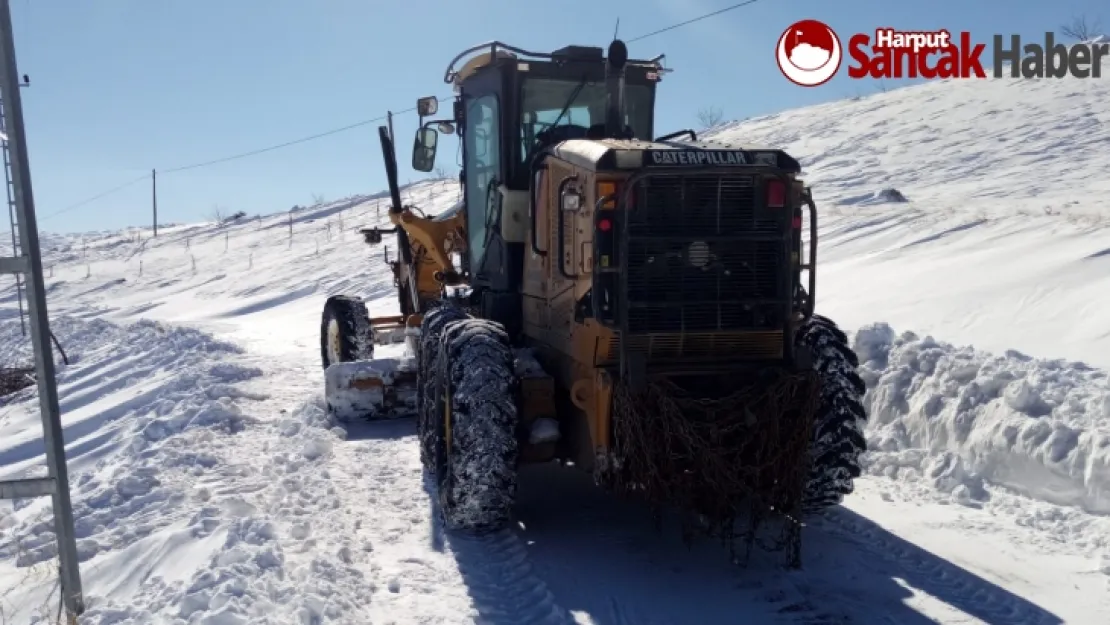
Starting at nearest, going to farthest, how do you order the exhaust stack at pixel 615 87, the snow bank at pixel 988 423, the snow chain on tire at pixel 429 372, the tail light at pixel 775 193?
the tail light at pixel 775 193, the snow bank at pixel 988 423, the exhaust stack at pixel 615 87, the snow chain on tire at pixel 429 372

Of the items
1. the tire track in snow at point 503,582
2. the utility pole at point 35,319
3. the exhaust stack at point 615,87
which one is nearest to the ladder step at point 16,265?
the utility pole at point 35,319

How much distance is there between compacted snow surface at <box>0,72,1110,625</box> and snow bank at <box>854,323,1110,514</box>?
18mm

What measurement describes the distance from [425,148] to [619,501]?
3380 mm

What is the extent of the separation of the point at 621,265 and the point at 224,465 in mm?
3699

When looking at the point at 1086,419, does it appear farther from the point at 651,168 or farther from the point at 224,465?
the point at 224,465

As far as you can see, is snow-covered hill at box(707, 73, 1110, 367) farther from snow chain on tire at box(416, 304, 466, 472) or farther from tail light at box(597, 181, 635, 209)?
snow chain on tire at box(416, 304, 466, 472)

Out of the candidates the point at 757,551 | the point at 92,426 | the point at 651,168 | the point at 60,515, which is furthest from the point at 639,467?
the point at 92,426

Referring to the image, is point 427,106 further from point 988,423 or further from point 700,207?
point 988,423

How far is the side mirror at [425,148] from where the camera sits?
297 inches

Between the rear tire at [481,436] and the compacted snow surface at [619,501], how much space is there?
0.22 meters

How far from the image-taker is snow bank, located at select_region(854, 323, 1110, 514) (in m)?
5.74

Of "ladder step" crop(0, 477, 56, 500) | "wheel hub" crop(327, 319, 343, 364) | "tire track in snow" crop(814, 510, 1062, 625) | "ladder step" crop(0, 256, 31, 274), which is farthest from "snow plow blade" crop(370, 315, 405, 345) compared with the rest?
"ladder step" crop(0, 256, 31, 274)

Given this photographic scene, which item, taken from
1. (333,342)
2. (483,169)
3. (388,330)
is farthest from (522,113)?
(333,342)

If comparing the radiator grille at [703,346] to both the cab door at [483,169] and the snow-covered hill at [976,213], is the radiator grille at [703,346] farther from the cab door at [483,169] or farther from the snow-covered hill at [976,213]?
the snow-covered hill at [976,213]
